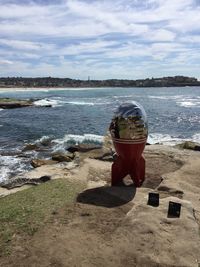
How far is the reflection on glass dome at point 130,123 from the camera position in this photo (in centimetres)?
979

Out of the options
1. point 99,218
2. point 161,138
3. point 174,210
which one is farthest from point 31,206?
point 161,138

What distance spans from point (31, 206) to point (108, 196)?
177cm

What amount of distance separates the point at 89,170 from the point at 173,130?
1920 centimetres

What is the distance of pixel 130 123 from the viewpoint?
9.80m

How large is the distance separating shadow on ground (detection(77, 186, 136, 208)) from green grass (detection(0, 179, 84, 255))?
0.28 m

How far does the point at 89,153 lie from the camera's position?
51.4ft

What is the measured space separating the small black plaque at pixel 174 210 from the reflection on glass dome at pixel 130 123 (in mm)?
2379

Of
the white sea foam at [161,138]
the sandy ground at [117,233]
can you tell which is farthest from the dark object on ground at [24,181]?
the white sea foam at [161,138]

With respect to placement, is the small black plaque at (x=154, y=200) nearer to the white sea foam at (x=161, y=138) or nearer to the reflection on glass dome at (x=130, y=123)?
the reflection on glass dome at (x=130, y=123)

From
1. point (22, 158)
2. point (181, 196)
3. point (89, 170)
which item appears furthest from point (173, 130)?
point (181, 196)

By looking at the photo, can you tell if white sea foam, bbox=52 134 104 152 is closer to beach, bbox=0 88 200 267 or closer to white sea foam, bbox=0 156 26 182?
white sea foam, bbox=0 156 26 182

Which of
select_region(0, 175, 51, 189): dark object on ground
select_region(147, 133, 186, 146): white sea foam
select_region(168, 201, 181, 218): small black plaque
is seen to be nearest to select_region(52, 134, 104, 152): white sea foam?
select_region(147, 133, 186, 146): white sea foam

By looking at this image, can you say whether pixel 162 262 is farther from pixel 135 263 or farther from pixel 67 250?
pixel 67 250

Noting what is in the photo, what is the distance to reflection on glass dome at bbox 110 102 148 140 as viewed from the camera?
9789 mm
